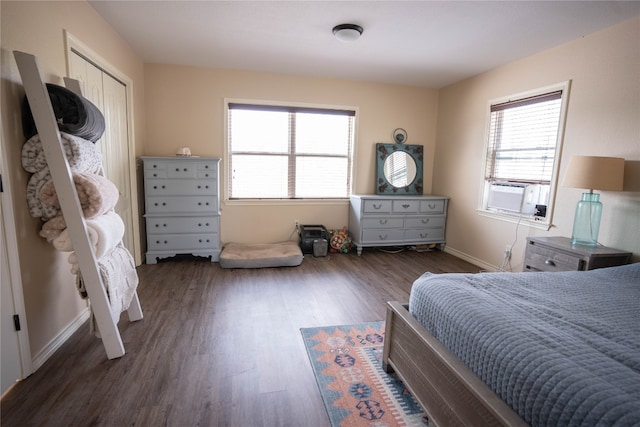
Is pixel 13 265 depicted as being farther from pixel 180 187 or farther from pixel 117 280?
pixel 180 187

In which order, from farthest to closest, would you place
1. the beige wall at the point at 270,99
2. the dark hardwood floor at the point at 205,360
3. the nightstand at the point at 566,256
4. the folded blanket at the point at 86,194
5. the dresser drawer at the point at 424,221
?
the dresser drawer at the point at 424,221
the beige wall at the point at 270,99
the nightstand at the point at 566,256
the folded blanket at the point at 86,194
the dark hardwood floor at the point at 205,360

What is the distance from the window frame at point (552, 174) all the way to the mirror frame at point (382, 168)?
0.99 m

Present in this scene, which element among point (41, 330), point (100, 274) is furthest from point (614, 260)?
point (41, 330)

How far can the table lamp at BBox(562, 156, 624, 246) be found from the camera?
2.30 meters

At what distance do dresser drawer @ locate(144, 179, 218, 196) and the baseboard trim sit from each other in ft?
10.6

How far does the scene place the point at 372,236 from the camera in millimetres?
4262

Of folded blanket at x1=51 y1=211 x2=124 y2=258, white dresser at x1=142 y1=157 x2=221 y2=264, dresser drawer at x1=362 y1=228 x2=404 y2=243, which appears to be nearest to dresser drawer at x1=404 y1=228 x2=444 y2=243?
dresser drawer at x1=362 y1=228 x2=404 y2=243

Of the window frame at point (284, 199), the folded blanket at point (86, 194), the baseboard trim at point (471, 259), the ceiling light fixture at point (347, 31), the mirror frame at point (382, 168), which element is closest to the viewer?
the folded blanket at point (86, 194)

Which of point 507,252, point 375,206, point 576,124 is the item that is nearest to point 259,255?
point 375,206

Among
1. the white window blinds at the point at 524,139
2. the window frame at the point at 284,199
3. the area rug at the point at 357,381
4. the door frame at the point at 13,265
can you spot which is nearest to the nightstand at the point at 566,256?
the white window blinds at the point at 524,139

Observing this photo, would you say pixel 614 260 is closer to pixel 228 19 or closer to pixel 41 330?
pixel 228 19

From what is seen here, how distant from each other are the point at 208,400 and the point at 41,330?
3.59 feet

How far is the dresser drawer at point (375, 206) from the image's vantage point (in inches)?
165

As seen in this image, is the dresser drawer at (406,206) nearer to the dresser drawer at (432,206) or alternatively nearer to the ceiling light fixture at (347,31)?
the dresser drawer at (432,206)
